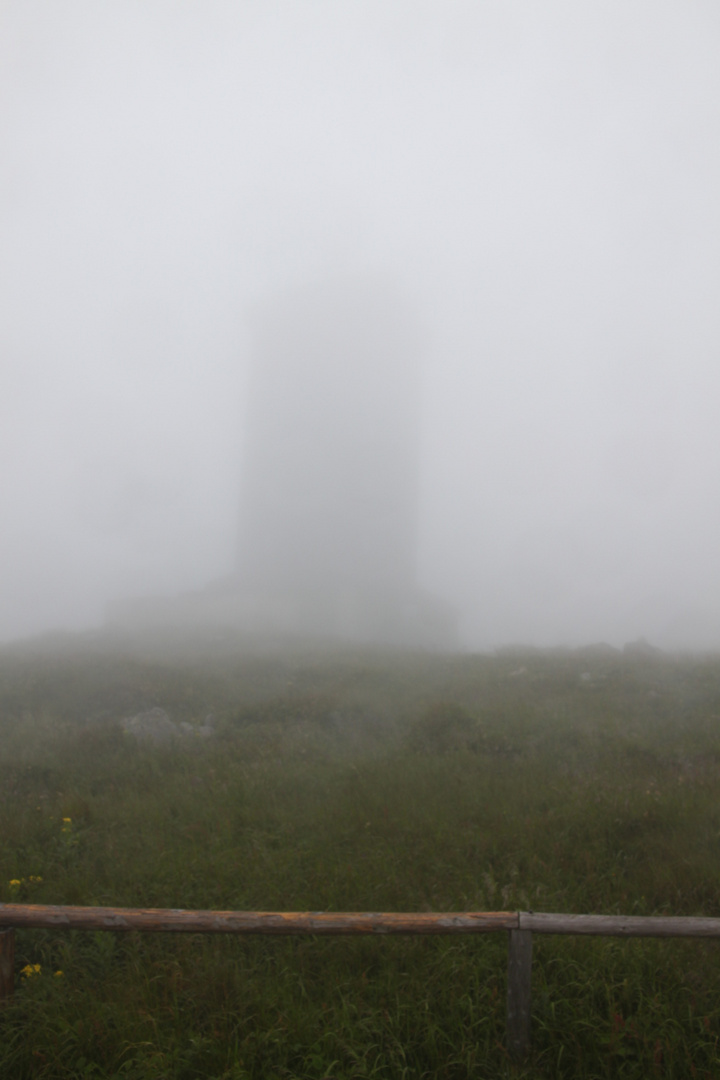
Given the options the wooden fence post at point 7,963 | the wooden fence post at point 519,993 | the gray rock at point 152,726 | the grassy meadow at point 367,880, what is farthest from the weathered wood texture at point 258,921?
the gray rock at point 152,726

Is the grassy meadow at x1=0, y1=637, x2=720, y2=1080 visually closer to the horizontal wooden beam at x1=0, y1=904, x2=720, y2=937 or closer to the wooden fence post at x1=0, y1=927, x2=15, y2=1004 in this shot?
the wooden fence post at x1=0, y1=927, x2=15, y2=1004

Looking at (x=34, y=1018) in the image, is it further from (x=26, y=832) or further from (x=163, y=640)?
(x=163, y=640)

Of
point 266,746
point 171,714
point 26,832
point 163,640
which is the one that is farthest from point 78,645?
point 26,832

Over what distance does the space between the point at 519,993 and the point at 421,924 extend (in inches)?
29.3

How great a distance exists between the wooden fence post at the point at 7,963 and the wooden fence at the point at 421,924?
0.83 ft

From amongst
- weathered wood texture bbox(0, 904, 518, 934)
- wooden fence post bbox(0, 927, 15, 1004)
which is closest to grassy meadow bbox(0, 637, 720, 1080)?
wooden fence post bbox(0, 927, 15, 1004)

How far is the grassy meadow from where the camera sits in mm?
3500

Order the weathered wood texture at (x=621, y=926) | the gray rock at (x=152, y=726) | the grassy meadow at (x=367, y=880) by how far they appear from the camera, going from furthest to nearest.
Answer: the gray rock at (x=152, y=726)
the grassy meadow at (x=367, y=880)
the weathered wood texture at (x=621, y=926)

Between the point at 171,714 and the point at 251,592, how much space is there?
40151mm

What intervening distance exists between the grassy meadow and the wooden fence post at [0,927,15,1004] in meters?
0.10

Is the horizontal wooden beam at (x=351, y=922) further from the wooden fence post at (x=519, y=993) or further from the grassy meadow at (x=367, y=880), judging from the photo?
the grassy meadow at (x=367, y=880)

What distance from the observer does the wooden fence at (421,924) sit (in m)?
3.32

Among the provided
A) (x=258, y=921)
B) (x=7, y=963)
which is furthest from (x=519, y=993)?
(x=7, y=963)

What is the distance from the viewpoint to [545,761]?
29.6 ft
